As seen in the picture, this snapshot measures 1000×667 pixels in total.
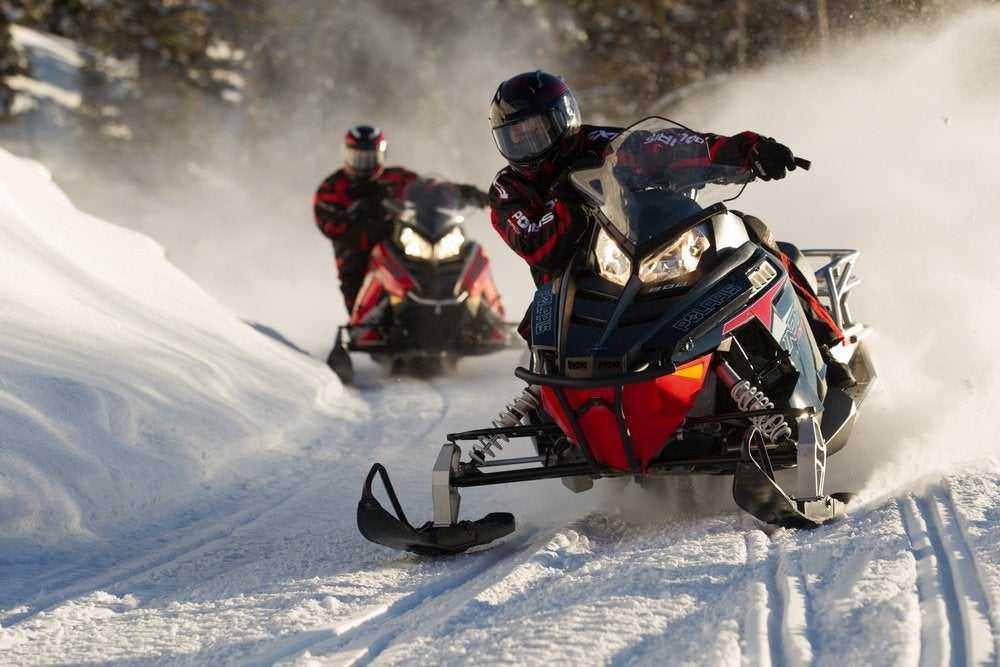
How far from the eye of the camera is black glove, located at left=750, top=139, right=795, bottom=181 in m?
5.05

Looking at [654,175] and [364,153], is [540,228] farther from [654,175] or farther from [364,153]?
[364,153]

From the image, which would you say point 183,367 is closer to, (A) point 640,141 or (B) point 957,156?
(A) point 640,141

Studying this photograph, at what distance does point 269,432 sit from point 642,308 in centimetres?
351

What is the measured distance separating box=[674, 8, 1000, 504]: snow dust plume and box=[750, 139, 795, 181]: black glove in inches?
52.3

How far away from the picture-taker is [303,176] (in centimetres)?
3506

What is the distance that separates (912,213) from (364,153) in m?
4.69

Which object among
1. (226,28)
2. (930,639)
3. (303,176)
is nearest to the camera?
(930,639)

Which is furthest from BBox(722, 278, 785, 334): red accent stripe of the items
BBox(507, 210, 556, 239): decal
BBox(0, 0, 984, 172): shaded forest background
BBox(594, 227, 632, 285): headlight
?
BBox(0, 0, 984, 172): shaded forest background

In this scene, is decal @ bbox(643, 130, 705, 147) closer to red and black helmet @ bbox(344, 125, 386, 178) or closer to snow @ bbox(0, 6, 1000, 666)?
snow @ bbox(0, 6, 1000, 666)

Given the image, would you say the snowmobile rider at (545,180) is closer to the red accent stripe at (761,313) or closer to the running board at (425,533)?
the red accent stripe at (761,313)

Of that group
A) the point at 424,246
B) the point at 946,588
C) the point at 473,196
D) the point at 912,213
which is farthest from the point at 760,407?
the point at 473,196

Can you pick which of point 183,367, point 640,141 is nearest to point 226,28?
point 183,367

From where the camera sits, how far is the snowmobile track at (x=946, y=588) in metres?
3.21

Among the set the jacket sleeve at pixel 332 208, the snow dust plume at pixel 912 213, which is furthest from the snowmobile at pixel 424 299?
the snow dust plume at pixel 912 213
